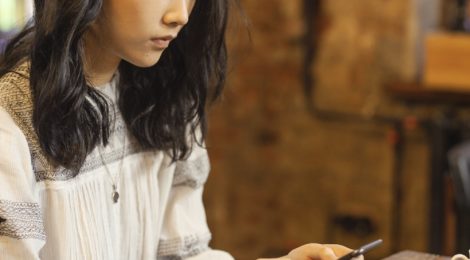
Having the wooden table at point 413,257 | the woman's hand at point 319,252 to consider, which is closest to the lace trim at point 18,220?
the woman's hand at point 319,252

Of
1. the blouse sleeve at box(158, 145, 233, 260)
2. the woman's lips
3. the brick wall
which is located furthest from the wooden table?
the brick wall

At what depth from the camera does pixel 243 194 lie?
4.18 m

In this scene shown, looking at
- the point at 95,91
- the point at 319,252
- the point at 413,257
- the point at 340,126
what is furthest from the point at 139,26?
the point at 340,126

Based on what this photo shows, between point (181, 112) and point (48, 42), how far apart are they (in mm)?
384

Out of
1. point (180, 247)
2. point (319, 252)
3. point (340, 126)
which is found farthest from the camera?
point (340, 126)

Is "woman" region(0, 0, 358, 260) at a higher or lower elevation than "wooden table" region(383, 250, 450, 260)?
higher

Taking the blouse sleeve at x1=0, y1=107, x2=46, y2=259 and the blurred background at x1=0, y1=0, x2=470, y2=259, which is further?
the blurred background at x1=0, y1=0, x2=470, y2=259

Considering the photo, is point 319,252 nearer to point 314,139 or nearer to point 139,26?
point 139,26

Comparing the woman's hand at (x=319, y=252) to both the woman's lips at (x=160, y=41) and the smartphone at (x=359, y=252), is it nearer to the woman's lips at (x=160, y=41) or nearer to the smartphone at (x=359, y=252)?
the smartphone at (x=359, y=252)

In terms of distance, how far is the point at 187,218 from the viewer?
181cm

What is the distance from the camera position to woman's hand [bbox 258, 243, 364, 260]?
1.44m

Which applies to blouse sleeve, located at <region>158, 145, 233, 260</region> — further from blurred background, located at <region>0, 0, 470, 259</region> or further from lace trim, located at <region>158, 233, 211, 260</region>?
blurred background, located at <region>0, 0, 470, 259</region>

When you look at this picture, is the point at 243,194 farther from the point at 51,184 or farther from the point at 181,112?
the point at 51,184

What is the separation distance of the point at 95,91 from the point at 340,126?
246 cm
